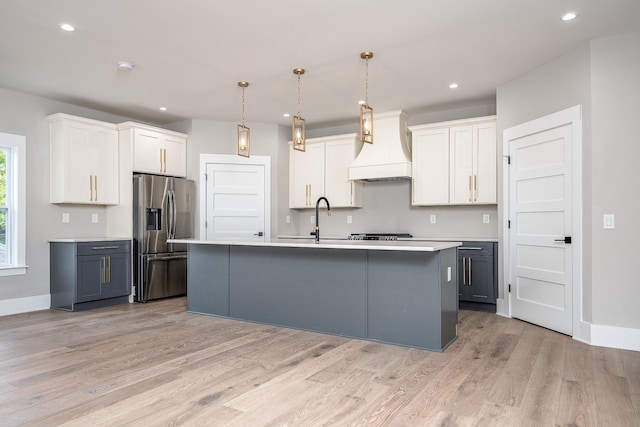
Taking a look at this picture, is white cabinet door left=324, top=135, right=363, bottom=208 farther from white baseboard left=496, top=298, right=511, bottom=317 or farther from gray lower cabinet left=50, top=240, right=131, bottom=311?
gray lower cabinet left=50, top=240, right=131, bottom=311

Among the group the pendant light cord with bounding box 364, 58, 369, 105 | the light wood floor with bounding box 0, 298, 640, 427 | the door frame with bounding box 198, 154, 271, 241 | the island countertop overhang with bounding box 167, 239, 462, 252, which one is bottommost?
the light wood floor with bounding box 0, 298, 640, 427

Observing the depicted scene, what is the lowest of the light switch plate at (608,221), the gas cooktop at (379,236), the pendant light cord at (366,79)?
the gas cooktop at (379,236)

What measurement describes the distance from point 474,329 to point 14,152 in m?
5.46

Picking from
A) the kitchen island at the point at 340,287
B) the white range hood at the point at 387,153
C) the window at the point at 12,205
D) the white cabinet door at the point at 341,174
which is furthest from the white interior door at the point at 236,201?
the window at the point at 12,205

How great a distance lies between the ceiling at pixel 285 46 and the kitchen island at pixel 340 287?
175 centimetres

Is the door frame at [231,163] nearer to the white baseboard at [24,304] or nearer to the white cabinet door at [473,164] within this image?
the white baseboard at [24,304]

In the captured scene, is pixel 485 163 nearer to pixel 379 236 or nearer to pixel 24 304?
pixel 379 236

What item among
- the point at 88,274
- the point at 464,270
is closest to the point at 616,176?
the point at 464,270

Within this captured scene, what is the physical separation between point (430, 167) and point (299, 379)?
3.68 m

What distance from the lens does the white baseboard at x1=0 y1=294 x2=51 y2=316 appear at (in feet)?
16.1

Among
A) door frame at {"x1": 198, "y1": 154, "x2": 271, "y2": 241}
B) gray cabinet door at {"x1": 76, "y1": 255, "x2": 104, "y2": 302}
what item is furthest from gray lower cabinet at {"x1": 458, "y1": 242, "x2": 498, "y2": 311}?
gray cabinet door at {"x1": 76, "y1": 255, "x2": 104, "y2": 302}

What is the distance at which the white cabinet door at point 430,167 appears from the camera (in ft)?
18.3

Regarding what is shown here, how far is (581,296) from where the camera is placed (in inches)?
150

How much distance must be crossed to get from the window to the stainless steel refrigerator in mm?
1230
